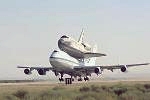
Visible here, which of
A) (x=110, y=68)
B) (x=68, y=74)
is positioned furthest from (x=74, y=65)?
(x=110, y=68)

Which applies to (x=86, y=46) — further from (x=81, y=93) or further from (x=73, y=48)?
(x=81, y=93)

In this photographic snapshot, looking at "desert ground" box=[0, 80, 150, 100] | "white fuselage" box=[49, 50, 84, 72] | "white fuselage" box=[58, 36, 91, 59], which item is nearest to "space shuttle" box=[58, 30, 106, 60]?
"white fuselage" box=[58, 36, 91, 59]

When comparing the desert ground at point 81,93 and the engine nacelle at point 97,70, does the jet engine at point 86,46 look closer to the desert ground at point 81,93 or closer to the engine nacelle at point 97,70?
the engine nacelle at point 97,70

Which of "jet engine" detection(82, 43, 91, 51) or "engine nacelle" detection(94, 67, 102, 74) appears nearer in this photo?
"engine nacelle" detection(94, 67, 102, 74)

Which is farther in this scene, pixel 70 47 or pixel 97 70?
pixel 70 47

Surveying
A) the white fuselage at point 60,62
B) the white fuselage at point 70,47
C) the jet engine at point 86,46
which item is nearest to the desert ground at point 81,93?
the white fuselage at point 60,62

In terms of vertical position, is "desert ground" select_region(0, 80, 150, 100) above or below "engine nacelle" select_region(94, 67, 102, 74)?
below

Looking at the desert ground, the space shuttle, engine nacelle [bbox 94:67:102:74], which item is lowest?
the desert ground

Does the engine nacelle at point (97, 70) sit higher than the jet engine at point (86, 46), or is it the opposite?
the jet engine at point (86, 46)

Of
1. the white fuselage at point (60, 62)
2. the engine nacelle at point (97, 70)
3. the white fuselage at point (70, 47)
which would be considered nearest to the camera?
the white fuselage at point (60, 62)

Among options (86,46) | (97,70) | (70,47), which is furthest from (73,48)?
(97,70)

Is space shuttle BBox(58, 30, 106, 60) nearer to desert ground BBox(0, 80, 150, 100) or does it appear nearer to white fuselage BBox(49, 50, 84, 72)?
white fuselage BBox(49, 50, 84, 72)

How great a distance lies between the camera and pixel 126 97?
1350 inches

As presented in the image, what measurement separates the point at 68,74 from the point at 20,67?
11433mm
